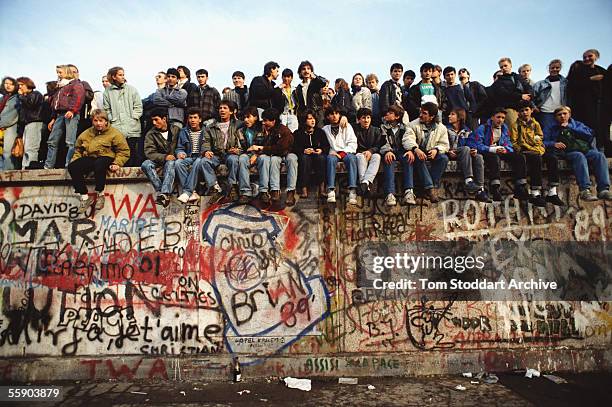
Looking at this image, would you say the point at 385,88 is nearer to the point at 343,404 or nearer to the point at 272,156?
the point at 272,156

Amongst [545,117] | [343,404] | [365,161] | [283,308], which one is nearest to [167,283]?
[283,308]

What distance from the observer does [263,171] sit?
19.8 feet

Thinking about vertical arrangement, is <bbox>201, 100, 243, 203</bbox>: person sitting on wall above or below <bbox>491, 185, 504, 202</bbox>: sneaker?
above

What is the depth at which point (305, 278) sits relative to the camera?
6.42 m

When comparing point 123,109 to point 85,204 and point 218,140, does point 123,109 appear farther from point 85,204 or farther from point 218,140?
point 218,140

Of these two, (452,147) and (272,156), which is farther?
(452,147)

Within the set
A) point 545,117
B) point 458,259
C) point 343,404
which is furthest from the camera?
point 545,117

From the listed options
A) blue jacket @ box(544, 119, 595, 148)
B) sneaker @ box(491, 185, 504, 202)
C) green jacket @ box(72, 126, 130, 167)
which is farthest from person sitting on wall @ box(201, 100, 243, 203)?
blue jacket @ box(544, 119, 595, 148)

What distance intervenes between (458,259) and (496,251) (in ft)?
2.35

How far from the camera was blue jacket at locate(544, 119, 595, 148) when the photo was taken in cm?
662

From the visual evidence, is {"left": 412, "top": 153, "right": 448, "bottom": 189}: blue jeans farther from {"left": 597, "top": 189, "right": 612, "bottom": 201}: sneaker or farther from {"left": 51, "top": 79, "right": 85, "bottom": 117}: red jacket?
{"left": 51, "top": 79, "right": 85, "bottom": 117}: red jacket

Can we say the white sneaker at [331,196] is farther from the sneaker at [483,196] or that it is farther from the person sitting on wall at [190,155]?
the sneaker at [483,196]

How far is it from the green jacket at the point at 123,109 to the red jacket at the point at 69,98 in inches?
17.8

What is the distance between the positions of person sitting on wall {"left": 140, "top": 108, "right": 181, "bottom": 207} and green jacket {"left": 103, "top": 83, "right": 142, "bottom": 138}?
661 millimetres
